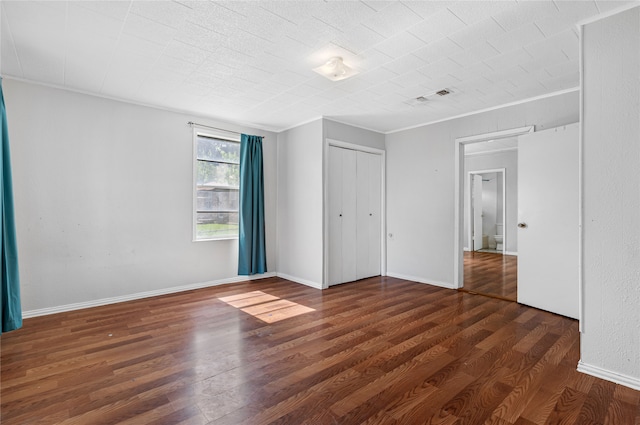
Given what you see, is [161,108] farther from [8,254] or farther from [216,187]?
[8,254]

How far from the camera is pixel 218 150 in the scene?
4930 millimetres

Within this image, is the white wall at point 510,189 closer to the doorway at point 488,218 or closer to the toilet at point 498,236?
the doorway at point 488,218

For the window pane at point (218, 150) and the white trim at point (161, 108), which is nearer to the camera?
the white trim at point (161, 108)

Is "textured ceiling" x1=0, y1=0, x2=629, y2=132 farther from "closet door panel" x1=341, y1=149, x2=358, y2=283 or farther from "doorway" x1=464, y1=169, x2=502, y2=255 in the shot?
"doorway" x1=464, y1=169, x2=502, y2=255

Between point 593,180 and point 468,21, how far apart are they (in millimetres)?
1495

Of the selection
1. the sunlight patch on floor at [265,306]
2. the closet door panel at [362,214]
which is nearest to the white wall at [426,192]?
the closet door panel at [362,214]

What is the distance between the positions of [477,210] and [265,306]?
747cm

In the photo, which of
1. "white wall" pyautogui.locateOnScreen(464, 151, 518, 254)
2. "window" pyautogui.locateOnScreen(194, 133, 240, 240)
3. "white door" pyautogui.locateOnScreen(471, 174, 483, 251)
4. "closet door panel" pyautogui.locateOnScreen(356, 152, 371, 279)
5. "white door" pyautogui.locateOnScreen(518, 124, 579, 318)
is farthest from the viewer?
"white door" pyautogui.locateOnScreen(471, 174, 483, 251)

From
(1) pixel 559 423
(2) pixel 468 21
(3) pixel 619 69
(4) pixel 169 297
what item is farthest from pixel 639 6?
(4) pixel 169 297

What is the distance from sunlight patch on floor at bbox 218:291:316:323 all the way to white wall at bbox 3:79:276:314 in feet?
3.07

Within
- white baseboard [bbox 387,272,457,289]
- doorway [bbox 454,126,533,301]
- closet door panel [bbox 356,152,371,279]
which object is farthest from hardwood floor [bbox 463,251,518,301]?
closet door panel [bbox 356,152,371,279]

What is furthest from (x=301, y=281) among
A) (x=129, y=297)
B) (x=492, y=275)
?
(x=492, y=275)

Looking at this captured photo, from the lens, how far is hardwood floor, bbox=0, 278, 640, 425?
1814mm

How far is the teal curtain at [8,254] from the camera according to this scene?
9.31 ft
